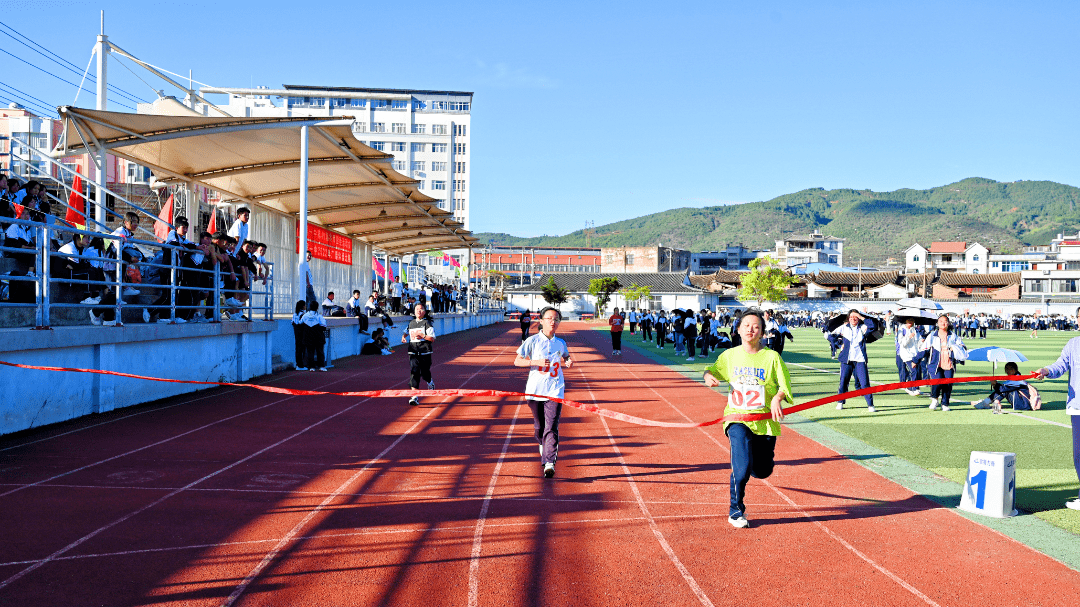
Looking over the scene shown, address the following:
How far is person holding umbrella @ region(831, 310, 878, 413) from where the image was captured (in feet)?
39.6

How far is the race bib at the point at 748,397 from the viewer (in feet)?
18.1

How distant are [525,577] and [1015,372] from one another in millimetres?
12083

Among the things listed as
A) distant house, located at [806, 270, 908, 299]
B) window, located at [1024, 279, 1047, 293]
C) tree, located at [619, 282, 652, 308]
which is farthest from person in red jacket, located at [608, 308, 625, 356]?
window, located at [1024, 279, 1047, 293]

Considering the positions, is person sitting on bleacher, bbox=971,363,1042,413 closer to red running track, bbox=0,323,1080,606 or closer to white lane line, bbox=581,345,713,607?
red running track, bbox=0,323,1080,606

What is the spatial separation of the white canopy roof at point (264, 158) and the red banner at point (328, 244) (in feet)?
1.56

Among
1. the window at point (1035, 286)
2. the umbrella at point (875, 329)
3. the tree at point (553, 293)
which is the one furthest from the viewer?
the tree at point (553, 293)

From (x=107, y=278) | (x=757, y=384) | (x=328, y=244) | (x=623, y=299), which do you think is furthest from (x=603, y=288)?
(x=757, y=384)

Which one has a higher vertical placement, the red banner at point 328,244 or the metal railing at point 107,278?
the red banner at point 328,244

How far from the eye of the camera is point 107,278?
11.5m

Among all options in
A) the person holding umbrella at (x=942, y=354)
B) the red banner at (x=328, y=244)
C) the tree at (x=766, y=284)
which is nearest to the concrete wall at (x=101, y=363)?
the red banner at (x=328, y=244)

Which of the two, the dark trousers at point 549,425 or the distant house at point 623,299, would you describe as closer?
the dark trousers at point 549,425

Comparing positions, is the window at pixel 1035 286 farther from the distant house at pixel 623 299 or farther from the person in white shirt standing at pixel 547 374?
the person in white shirt standing at pixel 547 374

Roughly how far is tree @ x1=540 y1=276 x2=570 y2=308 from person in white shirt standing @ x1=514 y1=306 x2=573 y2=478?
8364 cm

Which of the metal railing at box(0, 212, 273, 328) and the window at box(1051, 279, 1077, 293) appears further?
the window at box(1051, 279, 1077, 293)
